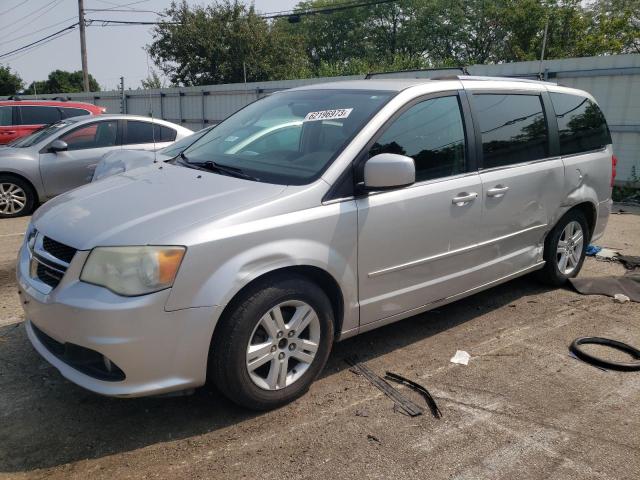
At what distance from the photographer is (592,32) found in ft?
107

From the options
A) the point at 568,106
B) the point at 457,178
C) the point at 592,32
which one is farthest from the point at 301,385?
the point at 592,32

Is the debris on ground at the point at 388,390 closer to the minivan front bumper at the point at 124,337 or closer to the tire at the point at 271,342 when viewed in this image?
the tire at the point at 271,342

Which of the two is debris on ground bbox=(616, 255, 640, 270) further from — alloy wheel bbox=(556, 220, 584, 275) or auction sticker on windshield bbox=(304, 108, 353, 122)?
auction sticker on windshield bbox=(304, 108, 353, 122)

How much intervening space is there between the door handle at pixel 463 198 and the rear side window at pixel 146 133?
6.29 m

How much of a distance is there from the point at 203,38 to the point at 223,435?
36.9 metres

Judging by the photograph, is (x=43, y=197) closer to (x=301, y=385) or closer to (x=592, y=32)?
(x=301, y=385)

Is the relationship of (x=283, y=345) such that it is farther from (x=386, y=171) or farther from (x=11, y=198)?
(x=11, y=198)

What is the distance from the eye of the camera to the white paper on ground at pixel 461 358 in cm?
375

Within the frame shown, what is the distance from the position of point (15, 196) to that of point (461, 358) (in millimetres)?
7195

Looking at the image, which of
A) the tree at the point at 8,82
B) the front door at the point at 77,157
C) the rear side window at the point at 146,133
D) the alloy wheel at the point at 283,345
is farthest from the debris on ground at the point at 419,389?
the tree at the point at 8,82

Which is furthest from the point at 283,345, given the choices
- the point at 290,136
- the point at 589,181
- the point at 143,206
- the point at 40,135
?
the point at 40,135

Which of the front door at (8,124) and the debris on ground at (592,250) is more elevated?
the front door at (8,124)

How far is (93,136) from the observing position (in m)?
8.69

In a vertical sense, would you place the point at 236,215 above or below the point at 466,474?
above
